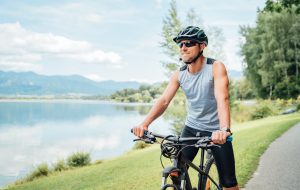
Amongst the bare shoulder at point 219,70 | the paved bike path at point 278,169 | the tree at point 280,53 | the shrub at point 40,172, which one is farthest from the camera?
the tree at point 280,53

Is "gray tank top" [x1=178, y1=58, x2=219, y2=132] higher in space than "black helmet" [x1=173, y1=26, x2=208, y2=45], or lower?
lower

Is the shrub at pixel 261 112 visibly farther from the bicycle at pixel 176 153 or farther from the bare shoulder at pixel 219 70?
the bicycle at pixel 176 153

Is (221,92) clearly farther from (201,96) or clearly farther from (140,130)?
(140,130)

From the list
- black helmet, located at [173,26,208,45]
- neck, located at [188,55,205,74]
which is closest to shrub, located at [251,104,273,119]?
neck, located at [188,55,205,74]

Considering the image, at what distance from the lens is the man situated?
3.83 meters

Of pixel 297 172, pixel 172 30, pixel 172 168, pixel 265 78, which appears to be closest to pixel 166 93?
pixel 172 168

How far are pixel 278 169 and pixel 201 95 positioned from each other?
6.05 meters

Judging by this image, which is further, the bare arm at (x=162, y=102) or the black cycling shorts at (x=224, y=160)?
the bare arm at (x=162, y=102)

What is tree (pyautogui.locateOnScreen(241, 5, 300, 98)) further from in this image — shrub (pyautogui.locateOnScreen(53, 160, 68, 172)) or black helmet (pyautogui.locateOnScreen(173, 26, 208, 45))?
black helmet (pyautogui.locateOnScreen(173, 26, 208, 45))

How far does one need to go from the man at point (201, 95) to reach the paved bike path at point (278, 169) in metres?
3.74

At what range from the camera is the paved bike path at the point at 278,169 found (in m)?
7.71

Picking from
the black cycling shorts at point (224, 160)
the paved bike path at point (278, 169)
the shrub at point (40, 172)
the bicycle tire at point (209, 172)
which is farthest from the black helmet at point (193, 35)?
the shrub at point (40, 172)

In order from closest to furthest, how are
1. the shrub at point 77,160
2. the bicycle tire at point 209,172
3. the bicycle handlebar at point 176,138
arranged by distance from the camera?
1. the bicycle handlebar at point 176,138
2. the bicycle tire at point 209,172
3. the shrub at point 77,160

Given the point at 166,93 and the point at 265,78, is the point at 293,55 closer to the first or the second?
the point at 265,78
